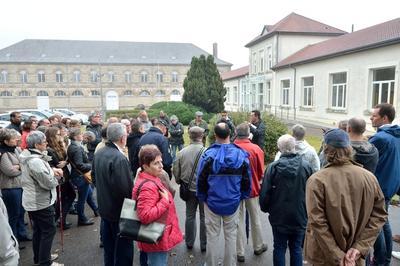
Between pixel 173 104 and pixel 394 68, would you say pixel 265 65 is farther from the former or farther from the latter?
pixel 394 68

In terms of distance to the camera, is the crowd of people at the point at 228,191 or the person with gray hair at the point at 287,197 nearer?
the crowd of people at the point at 228,191

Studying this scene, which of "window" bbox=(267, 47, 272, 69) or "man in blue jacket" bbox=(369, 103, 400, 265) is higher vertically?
"window" bbox=(267, 47, 272, 69)

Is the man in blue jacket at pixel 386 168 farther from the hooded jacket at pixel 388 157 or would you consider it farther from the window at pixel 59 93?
the window at pixel 59 93

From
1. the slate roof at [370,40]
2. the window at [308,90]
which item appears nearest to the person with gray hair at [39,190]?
the slate roof at [370,40]

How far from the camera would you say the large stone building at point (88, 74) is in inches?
2282

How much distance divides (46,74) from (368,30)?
5558 centimetres

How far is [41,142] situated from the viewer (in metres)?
4.17

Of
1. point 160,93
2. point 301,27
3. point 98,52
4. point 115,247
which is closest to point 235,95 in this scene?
point 301,27

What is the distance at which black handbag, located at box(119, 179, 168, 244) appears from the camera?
10.4 ft

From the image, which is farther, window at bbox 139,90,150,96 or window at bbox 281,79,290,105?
window at bbox 139,90,150,96

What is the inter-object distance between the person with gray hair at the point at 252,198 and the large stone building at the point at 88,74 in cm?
5469

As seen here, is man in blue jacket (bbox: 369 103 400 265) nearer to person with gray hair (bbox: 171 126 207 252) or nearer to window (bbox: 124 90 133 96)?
person with gray hair (bbox: 171 126 207 252)

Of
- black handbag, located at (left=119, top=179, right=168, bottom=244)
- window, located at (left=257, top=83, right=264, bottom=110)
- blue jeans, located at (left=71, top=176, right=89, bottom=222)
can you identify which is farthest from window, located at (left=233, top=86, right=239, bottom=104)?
black handbag, located at (left=119, top=179, right=168, bottom=244)

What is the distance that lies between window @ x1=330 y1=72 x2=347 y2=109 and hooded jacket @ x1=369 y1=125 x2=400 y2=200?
18.4 meters
